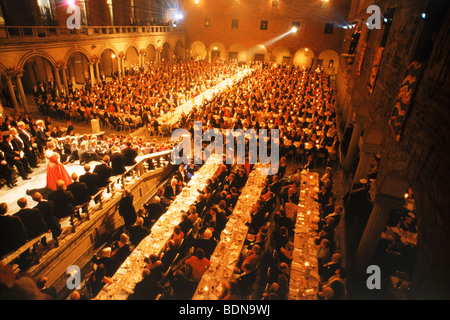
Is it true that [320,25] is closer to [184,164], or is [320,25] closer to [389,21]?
[389,21]

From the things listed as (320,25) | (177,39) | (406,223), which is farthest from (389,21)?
(177,39)

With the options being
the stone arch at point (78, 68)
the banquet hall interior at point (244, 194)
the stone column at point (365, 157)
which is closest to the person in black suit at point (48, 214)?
the banquet hall interior at point (244, 194)

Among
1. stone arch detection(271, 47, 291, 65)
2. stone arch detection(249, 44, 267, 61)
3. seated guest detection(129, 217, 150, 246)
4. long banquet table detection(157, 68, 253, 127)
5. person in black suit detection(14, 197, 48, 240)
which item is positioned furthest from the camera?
stone arch detection(249, 44, 267, 61)

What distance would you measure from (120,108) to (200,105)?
5033mm

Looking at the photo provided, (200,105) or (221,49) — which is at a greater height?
(221,49)

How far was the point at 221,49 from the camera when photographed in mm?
37719

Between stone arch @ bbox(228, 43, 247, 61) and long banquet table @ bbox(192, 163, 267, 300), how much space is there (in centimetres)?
3233

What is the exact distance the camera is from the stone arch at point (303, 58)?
35.4 meters

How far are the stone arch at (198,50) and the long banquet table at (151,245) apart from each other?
110 feet

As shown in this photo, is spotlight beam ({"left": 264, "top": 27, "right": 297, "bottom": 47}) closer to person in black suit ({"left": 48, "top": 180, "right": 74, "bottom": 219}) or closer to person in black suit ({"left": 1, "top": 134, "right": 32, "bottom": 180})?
person in black suit ({"left": 1, "top": 134, "right": 32, "bottom": 180})

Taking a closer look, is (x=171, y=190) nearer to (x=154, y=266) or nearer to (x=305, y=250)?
(x=154, y=266)

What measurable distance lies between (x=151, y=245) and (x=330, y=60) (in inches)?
1396

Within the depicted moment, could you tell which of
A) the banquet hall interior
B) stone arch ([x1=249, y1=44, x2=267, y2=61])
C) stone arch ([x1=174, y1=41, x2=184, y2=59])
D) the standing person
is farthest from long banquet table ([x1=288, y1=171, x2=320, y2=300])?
stone arch ([x1=174, y1=41, x2=184, y2=59])

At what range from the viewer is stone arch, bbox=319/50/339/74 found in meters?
34.1
